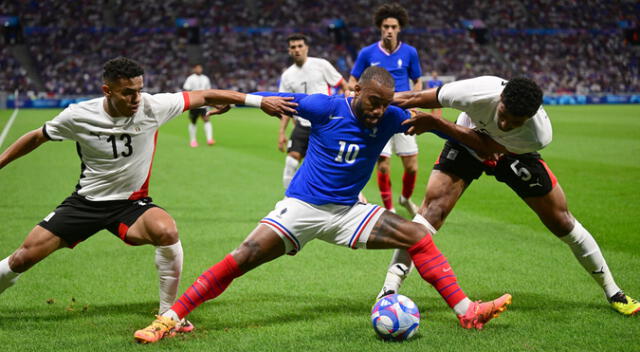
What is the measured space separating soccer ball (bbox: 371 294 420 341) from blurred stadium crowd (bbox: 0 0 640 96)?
127ft

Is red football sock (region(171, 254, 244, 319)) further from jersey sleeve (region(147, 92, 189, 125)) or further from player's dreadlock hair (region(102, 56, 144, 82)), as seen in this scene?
player's dreadlock hair (region(102, 56, 144, 82))

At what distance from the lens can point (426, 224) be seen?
199 inches

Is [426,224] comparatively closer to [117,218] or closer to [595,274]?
[595,274]

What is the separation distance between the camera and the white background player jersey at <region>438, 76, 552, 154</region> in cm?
454

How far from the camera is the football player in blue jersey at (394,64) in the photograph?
8656 mm

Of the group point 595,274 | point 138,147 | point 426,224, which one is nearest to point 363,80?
point 426,224

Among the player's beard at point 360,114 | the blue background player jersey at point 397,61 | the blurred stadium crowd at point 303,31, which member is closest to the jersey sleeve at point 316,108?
the player's beard at point 360,114

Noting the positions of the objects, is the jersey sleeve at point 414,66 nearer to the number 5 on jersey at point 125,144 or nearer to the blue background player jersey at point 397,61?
the blue background player jersey at point 397,61

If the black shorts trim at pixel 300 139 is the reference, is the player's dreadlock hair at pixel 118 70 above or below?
above

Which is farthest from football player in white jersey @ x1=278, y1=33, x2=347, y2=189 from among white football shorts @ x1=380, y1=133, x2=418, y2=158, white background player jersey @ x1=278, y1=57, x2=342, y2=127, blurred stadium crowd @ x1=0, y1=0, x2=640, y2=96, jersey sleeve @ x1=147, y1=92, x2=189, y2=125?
blurred stadium crowd @ x1=0, y1=0, x2=640, y2=96

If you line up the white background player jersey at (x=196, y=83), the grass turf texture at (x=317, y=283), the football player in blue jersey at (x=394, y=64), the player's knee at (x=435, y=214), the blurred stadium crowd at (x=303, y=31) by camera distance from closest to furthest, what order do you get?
the grass turf texture at (x=317, y=283)
the player's knee at (x=435, y=214)
the football player in blue jersey at (x=394, y=64)
the white background player jersey at (x=196, y=83)
the blurred stadium crowd at (x=303, y=31)

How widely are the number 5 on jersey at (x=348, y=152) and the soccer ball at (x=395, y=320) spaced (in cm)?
104

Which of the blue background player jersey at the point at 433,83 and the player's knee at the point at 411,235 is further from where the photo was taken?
the blue background player jersey at the point at 433,83

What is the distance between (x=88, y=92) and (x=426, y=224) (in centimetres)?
3870
